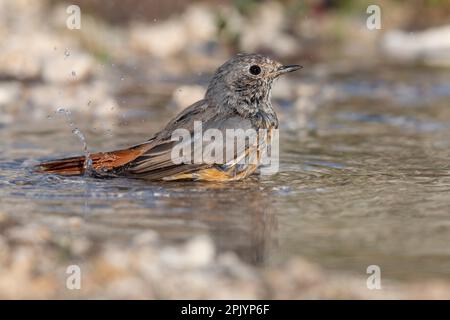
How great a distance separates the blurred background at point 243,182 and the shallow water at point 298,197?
0.06 feet

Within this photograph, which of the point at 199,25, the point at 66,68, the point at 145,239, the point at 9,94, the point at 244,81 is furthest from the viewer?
the point at 199,25

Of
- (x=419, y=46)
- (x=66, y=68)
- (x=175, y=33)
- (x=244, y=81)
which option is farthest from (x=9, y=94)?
(x=419, y=46)

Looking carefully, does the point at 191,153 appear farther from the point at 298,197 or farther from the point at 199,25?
the point at 199,25

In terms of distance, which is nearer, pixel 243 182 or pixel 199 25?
pixel 243 182

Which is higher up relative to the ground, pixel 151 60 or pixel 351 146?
pixel 151 60

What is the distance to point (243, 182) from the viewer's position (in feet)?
22.6

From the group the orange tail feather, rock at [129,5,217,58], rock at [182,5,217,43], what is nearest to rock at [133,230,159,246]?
the orange tail feather

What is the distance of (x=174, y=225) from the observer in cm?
553

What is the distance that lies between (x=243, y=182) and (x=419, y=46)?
7.99m

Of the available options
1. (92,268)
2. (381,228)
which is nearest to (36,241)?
(92,268)

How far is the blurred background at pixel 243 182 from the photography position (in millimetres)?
4562

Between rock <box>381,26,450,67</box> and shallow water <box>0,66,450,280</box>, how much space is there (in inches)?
173
